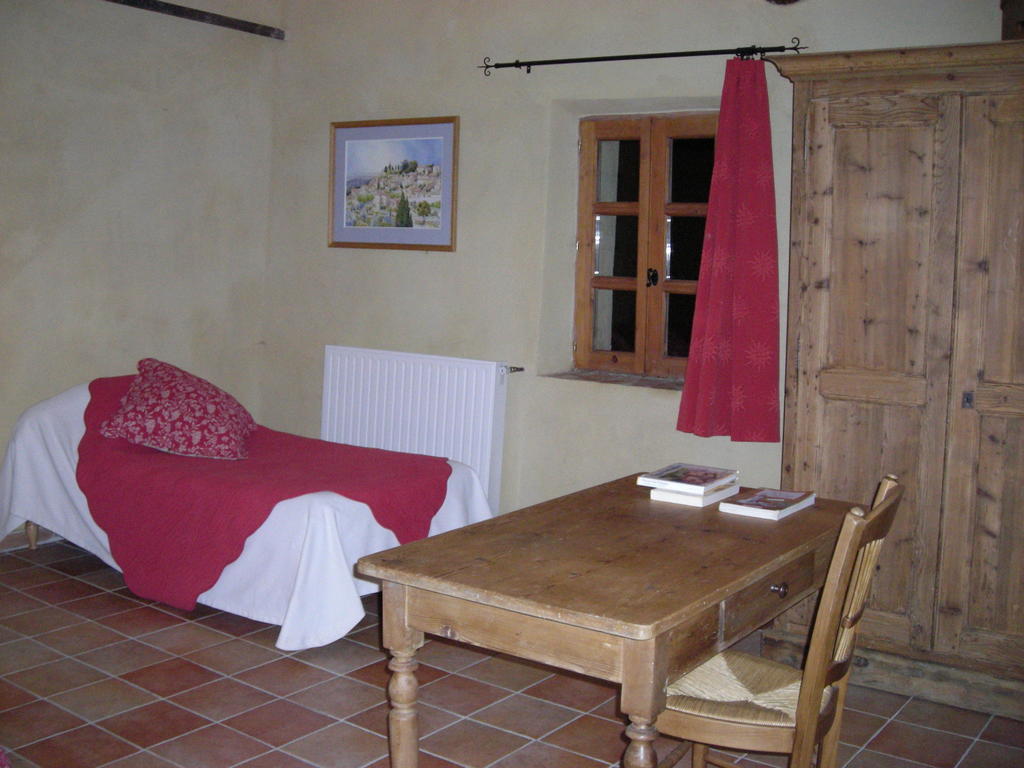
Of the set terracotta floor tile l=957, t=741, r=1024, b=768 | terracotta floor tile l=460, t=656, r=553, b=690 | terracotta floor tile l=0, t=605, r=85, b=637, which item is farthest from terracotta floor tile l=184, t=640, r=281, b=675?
terracotta floor tile l=957, t=741, r=1024, b=768

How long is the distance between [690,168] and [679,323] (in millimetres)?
668

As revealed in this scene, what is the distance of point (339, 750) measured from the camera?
298 centimetres

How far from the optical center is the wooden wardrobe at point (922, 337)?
3223 millimetres

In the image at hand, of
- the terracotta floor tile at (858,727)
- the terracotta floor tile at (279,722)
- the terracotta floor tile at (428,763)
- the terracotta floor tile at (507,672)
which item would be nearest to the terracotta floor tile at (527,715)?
the terracotta floor tile at (507,672)

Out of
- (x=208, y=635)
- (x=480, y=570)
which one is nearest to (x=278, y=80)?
(x=208, y=635)

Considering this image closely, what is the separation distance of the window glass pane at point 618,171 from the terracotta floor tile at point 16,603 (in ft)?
9.47

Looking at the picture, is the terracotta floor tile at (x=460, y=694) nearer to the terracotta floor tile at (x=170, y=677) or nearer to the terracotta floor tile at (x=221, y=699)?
the terracotta floor tile at (x=221, y=699)

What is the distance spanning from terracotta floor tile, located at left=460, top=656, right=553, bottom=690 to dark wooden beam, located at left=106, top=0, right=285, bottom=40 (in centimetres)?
336

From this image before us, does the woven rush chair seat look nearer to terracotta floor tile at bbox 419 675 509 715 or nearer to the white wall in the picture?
terracotta floor tile at bbox 419 675 509 715

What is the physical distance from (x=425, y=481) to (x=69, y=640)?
4.49 ft

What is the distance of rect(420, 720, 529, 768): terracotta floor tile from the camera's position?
9.73 ft

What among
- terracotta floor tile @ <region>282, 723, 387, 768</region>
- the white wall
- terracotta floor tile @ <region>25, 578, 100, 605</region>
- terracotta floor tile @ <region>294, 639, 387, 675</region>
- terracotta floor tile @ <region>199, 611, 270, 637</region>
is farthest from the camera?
the white wall

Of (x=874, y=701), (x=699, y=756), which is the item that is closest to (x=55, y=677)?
(x=699, y=756)

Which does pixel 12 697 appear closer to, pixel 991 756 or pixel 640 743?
pixel 640 743
